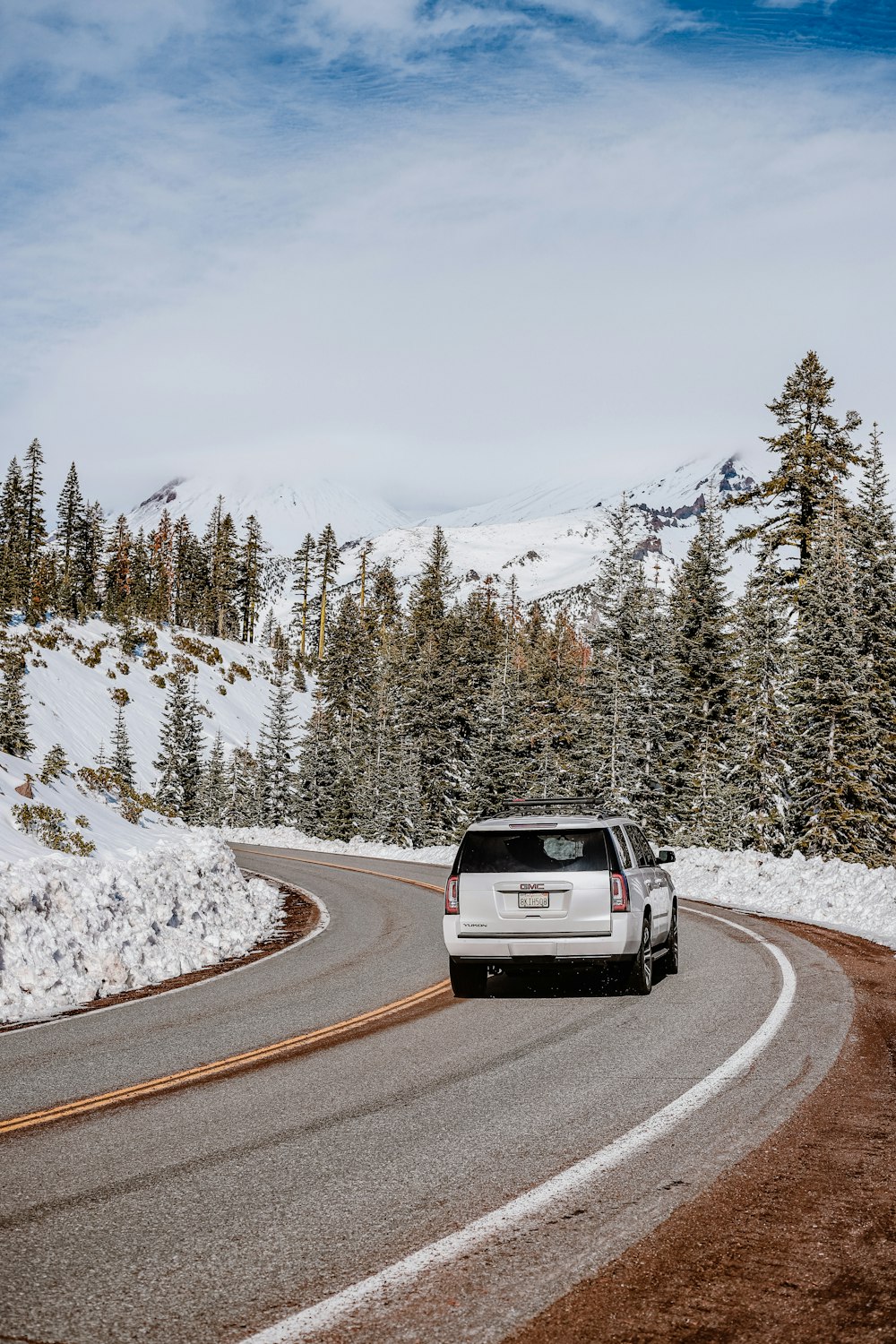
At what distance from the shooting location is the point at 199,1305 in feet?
13.6

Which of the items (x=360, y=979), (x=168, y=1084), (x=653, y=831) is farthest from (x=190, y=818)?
(x=168, y=1084)

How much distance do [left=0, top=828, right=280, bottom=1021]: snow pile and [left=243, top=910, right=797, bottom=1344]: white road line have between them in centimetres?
722

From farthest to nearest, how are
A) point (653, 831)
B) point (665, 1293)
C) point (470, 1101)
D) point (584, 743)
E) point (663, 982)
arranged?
point (584, 743) → point (653, 831) → point (663, 982) → point (470, 1101) → point (665, 1293)

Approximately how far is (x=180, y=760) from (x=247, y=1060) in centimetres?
6576

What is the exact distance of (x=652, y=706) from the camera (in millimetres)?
46844

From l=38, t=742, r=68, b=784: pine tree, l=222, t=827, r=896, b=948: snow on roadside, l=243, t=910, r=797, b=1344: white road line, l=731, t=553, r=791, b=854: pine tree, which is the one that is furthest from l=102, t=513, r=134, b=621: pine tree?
l=243, t=910, r=797, b=1344: white road line

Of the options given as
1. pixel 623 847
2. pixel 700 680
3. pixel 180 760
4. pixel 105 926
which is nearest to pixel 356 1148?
pixel 623 847

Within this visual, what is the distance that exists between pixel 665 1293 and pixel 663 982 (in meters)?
8.83

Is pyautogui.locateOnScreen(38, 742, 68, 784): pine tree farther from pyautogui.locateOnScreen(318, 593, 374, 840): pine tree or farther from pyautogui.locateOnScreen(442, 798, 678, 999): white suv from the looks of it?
pyautogui.locateOnScreen(318, 593, 374, 840): pine tree

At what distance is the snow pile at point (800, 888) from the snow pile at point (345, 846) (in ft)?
39.4

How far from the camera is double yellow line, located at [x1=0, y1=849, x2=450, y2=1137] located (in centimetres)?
718

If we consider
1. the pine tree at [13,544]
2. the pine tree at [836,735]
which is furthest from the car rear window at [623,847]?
the pine tree at [13,544]

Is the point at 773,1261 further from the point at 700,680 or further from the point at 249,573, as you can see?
the point at 249,573

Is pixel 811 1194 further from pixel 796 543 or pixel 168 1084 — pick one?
pixel 796 543
